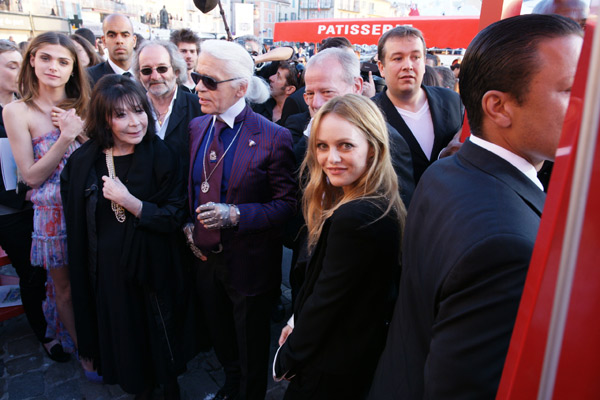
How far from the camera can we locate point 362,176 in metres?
1.60

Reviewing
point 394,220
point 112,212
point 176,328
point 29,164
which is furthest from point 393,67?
point 29,164

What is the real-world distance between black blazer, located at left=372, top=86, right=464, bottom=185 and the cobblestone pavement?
181cm

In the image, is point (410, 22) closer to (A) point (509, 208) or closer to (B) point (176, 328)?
(B) point (176, 328)

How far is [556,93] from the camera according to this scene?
85cm

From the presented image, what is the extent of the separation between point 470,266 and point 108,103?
6.80 ft

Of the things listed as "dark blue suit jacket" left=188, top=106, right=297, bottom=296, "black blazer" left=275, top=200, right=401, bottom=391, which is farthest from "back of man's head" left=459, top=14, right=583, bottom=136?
"dark blue suit jacket" left=188, top=106, right=297, bottom=296

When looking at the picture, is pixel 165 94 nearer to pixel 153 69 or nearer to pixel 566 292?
pixel 153 69

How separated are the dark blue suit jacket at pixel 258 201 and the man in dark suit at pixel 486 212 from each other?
1.15 m

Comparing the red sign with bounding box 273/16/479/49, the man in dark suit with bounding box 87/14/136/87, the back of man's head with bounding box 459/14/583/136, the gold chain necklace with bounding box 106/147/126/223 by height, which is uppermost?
the red sign with bounding box 273/16/479/49

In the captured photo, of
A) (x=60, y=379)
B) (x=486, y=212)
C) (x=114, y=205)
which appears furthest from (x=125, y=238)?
(x=486, y=212)

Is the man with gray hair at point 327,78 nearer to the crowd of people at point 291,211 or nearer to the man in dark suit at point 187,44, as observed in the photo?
the crowd of people at point 291,211

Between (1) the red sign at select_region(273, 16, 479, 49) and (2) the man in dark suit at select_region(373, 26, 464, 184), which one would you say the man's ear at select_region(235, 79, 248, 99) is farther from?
(1) the red sign at select_region(273, 16, 479, 49)

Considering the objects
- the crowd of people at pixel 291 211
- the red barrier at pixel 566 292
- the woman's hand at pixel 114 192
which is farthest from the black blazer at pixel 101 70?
the red barrier at pixel 566 292

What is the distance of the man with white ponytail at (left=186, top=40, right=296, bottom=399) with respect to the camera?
2121mm
